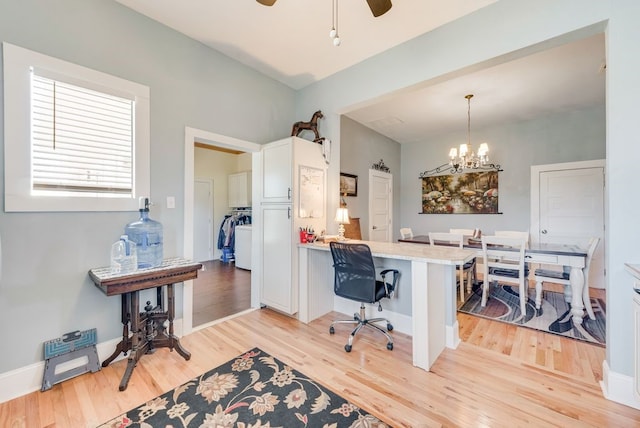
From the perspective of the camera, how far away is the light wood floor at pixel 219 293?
124 inches

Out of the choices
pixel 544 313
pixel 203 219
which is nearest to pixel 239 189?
pixel 203 219

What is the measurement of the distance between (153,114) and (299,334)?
8.29ft

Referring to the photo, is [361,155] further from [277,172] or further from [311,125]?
[277,172]

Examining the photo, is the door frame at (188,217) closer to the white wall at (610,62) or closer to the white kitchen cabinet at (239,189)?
the white wall at (610,62)

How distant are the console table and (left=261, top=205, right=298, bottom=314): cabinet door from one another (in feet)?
3.17

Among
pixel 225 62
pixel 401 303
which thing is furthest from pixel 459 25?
pixel 401 303

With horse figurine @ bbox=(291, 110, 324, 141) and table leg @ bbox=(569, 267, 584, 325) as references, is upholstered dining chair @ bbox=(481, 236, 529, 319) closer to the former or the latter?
table leg @ bbox=(569, 267, 584, 325)

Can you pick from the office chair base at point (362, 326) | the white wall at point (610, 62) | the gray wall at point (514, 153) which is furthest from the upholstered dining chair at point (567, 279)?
the office chair base at point (362, 326)

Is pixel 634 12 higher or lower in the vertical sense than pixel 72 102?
higher

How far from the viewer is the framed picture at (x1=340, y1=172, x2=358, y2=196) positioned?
4500mm

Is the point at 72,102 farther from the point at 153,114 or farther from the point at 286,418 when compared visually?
the point at 286,418

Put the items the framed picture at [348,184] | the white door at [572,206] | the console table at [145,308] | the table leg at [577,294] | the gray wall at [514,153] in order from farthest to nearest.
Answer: the framed picture at [348,184] → the gray wall at [514,153] → the white door at [572,206] → the table leg at [577,294] → the console table at [145,308]

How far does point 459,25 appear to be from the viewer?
2.35 metres

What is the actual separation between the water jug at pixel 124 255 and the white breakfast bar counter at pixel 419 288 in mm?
1543
